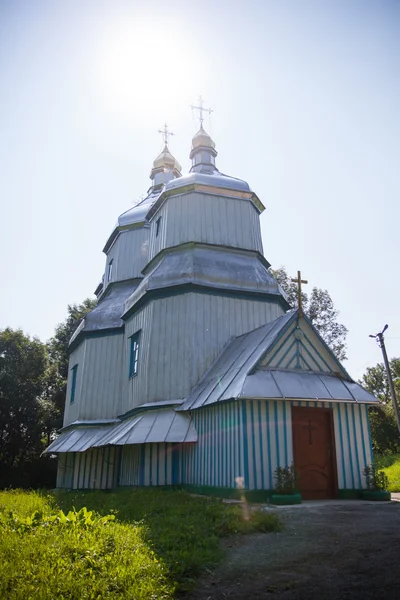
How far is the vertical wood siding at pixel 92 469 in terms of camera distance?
52.2 feet

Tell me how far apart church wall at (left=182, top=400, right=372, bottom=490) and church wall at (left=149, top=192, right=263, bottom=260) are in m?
6.34

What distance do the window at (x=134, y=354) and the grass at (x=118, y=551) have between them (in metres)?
7.99

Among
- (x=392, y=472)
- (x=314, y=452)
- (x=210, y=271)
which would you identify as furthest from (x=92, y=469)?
(x=392, y=472)

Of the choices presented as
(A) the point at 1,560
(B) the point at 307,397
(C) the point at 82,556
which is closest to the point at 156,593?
(C) the point at 82,556

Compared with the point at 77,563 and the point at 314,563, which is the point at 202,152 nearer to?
the point at 314,563

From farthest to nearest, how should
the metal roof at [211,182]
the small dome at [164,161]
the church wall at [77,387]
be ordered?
the small dome at [164,161], the church wall at [77,387], the metal roof at [211,182]

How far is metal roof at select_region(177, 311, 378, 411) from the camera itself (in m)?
10.5

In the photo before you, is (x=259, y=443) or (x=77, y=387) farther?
(x=77, y=387)

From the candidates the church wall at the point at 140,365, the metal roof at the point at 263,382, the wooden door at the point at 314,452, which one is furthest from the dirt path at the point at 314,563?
the church wall at the point at 140,365

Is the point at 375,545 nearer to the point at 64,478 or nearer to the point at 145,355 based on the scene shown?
the point at 145,355

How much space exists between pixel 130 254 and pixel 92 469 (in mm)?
8735

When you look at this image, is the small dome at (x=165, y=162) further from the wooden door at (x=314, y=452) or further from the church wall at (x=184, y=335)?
the wooden door at (x=314, y=452)

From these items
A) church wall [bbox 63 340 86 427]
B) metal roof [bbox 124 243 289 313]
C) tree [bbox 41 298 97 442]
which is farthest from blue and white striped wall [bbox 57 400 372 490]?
tree [bbox 41 298 97 442]

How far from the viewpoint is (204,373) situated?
45.2 feet
